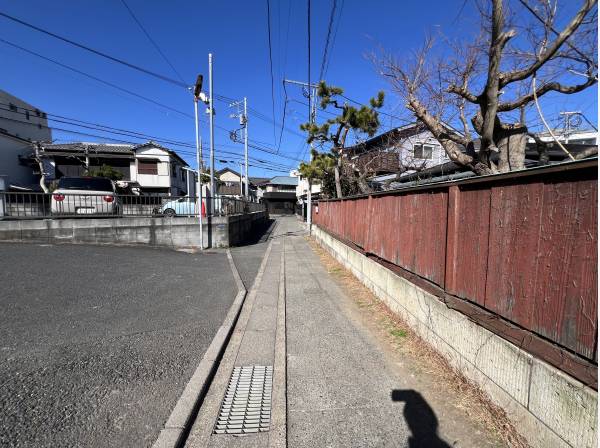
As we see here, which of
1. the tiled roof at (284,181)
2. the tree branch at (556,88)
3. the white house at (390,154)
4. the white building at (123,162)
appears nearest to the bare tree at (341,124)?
the white house at (390,154)

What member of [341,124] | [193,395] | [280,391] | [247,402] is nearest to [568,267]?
[280,391]

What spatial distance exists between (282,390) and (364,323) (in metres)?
1.94

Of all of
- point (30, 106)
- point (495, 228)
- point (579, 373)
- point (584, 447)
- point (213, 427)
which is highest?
point (30, 106)

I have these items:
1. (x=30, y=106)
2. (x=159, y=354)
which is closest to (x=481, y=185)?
(x=159, y=354)

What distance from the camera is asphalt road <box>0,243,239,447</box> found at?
231 cm

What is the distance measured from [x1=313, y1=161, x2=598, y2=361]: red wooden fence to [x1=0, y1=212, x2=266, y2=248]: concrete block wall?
30.6ft

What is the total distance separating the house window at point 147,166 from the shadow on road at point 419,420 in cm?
3178

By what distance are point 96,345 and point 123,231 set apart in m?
8.47

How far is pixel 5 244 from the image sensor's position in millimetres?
8992

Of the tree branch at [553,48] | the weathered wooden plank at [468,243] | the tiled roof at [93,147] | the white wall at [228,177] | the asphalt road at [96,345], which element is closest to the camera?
the asphalt road at [96,345]

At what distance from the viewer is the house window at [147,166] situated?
96.6 feet

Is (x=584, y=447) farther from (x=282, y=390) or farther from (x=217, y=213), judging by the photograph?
(x=217, y=213)

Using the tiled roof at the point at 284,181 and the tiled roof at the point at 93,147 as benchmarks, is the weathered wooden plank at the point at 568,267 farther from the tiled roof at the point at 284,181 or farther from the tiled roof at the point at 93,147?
the tiled roof at the point at 284,181

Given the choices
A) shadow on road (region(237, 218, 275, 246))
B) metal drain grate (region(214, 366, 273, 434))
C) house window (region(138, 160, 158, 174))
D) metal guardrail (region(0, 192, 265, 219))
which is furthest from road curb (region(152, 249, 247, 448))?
house window (region(138, 160, 158, 174))
